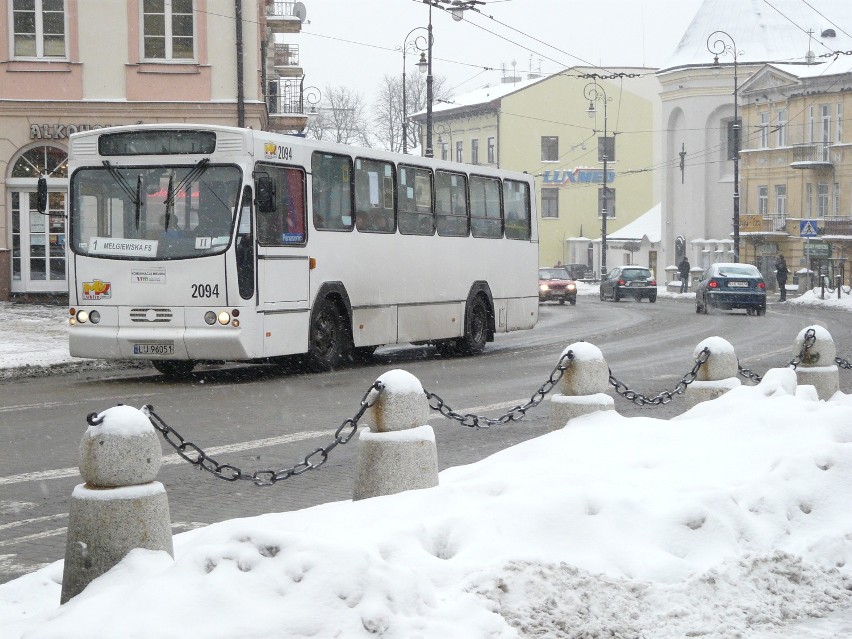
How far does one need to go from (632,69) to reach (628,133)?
14.6 feet

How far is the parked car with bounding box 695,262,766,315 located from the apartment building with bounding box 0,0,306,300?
1628cm

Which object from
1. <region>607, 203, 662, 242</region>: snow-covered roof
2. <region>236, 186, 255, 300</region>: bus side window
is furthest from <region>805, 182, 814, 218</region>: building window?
<region>236, 186, 255, 300</region>: bus side window

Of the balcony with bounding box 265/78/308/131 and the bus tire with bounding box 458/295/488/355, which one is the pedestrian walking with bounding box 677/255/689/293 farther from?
the bus tire with bounding box 458/295/488/355

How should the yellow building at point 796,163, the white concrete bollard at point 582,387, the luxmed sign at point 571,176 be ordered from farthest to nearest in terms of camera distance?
the luxmed sign at point 571,176
the yellow building at point 796,163
the white concrete bollard at point 582,387

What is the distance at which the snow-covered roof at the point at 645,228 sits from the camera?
84312 mm

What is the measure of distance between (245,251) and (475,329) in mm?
7072

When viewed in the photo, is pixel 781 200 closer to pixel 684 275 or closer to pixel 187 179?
pixel 684 275

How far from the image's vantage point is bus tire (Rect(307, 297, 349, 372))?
18.2 metres

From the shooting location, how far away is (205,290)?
1648cm

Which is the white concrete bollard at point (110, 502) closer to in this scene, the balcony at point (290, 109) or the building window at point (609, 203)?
the balcony at point (290, 109)

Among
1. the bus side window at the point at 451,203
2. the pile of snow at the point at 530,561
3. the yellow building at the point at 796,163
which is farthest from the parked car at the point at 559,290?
the pile of snow at the point at 530,561

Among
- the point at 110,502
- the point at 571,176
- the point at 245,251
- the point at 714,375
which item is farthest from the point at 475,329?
the point at 571,176

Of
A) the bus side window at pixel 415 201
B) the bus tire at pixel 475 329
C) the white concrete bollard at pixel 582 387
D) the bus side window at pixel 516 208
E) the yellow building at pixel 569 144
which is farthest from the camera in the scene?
the yellow building at pixel 569 144

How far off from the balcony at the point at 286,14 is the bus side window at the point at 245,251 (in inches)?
1049
